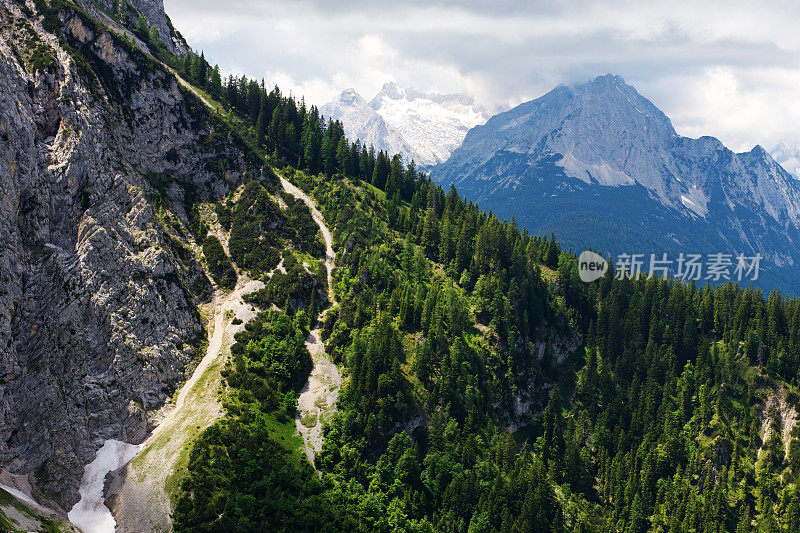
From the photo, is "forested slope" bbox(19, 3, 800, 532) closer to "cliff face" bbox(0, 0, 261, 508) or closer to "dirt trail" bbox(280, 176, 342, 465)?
"dirt trail" bbox(280, 176, 342, 465)

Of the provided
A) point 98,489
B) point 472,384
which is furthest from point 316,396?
point 98,489

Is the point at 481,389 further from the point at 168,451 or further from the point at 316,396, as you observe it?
the point at 168,451

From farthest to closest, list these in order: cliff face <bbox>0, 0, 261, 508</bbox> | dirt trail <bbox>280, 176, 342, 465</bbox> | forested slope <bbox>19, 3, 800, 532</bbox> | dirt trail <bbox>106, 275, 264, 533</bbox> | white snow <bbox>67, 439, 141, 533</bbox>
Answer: dirt trail <bbox>280, 176, 342, 465</bbox> → forested slope <bbox>19, 3, 800, 532</bbox> → cliff face <bbox>0, 0, 261, 508</bbox> → white snow <bbox>67, 439, 141, 533</bbox> → dirt trail <bbox>106, 275, 264, 533</bbox>

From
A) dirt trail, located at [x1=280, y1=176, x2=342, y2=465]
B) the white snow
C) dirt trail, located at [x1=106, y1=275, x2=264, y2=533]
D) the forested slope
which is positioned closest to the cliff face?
the white snow

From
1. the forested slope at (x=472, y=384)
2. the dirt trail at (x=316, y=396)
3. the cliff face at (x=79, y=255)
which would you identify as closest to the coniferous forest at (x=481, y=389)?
the forested slope at (x=472, y=384)

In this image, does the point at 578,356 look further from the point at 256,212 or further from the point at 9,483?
the point at 9,483

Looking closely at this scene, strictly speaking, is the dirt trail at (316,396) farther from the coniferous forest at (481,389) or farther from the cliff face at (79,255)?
the cliff face at (79,255)

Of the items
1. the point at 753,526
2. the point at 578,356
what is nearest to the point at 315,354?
the point at 578,356
